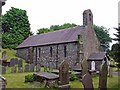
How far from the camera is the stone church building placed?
110 feet

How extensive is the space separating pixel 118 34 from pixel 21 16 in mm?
42233

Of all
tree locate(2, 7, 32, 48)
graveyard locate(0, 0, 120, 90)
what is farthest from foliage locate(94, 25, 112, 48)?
graveyard locate(0, 0, 120, 90)

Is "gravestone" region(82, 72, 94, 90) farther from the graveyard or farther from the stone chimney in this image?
the stone chimney

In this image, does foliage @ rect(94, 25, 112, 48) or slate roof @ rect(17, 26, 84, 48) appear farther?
foliage @ rect(94, 25, 112, 48)

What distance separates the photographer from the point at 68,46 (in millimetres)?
35000

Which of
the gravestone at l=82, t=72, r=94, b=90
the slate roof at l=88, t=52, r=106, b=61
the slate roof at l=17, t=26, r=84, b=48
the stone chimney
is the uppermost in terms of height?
the stone chimney

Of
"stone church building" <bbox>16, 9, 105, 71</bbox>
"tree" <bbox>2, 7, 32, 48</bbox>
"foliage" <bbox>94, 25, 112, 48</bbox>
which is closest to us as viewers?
"stone church building" <bbox>16, 9, 105, 71</bbox>

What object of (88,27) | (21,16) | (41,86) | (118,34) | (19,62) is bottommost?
(41,86)

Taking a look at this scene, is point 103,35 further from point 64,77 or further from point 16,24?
point 64,77

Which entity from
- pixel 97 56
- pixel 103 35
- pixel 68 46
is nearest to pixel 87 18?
pixel 68 46

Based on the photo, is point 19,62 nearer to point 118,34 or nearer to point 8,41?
point 118,34

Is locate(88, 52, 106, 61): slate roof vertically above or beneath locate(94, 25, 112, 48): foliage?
beneath

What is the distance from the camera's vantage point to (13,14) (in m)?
62.2

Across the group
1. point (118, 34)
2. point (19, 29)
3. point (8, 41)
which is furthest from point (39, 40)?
point (118, 34)
